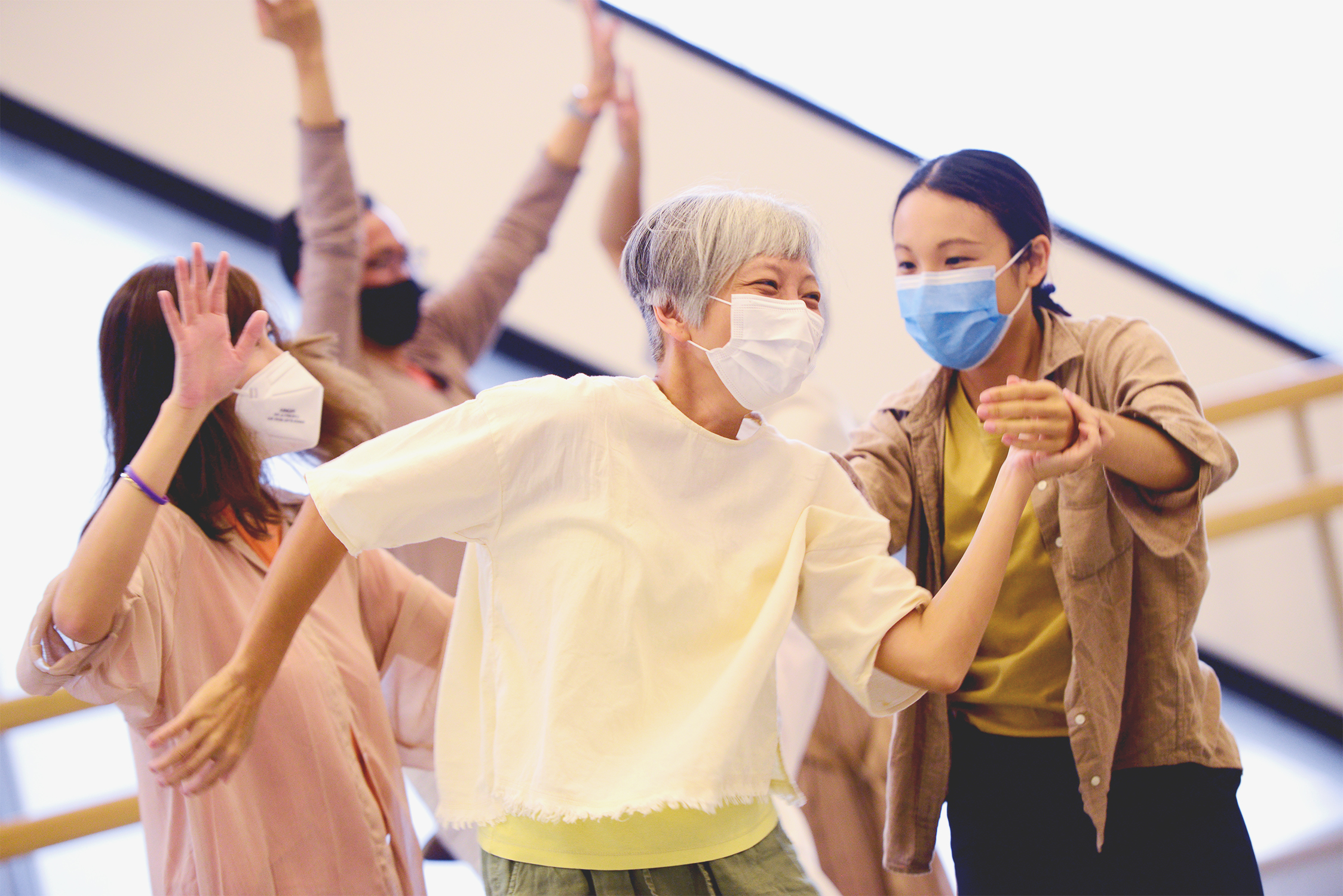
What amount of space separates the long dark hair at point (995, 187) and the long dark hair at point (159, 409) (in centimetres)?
100

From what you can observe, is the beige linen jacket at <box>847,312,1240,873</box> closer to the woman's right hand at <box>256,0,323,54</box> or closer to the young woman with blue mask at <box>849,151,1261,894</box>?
the young woman with blue mask at <box>849,151,1261,894</box>

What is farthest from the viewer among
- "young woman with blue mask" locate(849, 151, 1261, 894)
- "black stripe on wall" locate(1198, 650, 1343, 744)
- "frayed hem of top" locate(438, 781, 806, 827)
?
"black stripe on wall" locate(1198, 650, 1343, 744)

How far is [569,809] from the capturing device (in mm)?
1148

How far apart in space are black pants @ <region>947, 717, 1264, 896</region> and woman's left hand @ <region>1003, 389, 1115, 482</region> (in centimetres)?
50

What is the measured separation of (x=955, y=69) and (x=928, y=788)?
257 cm

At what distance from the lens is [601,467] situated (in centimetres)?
122

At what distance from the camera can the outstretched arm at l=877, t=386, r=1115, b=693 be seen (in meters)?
1.26

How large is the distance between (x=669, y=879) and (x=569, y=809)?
156 mm

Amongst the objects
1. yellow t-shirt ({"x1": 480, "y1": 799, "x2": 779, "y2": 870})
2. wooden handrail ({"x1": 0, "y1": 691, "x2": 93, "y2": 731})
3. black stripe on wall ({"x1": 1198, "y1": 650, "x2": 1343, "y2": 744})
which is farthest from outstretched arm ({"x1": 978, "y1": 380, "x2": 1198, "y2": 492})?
black stripe on wall ({"x1": 1198, "y1": 650, "x2": 1343, "y2": 744})

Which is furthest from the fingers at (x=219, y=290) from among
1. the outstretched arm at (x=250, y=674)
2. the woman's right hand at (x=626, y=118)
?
the woman's right hand at (x=626, y=118)

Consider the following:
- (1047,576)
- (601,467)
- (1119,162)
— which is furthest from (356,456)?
(1119,162)

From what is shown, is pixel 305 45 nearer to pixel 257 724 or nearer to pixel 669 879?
pixel 257 724

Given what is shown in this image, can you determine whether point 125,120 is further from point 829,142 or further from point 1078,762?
point 1078,762

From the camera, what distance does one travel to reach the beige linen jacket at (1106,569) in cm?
143
